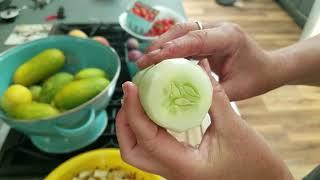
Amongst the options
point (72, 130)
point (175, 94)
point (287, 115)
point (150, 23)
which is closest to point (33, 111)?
point (72, 130)

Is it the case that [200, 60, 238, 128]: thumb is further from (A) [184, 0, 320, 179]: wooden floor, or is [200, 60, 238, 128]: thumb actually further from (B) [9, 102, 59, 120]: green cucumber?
(A) [184, 0, 320, 179]: wooden floor

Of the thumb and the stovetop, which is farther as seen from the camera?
the stovetop

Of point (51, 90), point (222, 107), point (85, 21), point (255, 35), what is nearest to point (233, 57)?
point (222, 107)

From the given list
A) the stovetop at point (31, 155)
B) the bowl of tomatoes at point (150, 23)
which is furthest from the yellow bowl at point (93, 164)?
the bowl of tomatoes at point (150, 23)

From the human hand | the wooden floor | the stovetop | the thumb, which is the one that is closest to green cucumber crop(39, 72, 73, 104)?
the stovetop

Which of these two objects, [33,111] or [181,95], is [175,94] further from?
[33,111]

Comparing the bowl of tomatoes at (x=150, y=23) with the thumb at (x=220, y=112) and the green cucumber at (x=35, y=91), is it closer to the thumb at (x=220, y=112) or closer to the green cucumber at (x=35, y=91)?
the green cucumber at (x=35, y=91)
